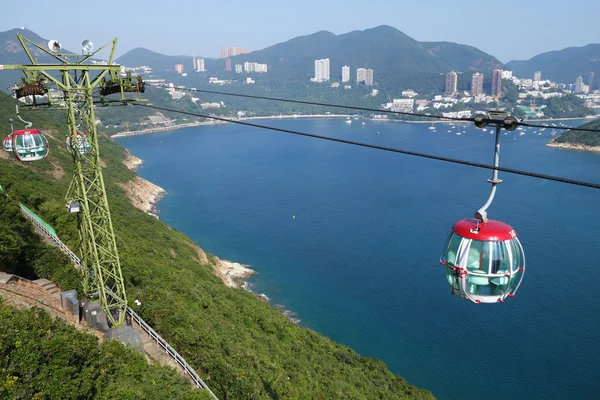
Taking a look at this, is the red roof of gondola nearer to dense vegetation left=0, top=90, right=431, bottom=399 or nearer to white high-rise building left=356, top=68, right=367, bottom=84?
dense vegetation left=0, top=90, right=431, bottom=399

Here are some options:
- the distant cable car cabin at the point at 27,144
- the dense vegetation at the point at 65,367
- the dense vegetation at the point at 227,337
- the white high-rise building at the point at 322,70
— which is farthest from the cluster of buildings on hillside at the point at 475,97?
the dense vegetation at the point at 65,367

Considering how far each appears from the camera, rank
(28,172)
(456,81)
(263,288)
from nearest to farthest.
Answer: (28,172), (263,288), (456,81)

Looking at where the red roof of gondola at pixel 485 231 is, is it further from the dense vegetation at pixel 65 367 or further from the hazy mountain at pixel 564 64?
the hazy mountain at pixel 564 64

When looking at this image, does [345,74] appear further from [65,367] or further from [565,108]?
[65,367]

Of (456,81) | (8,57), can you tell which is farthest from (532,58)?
(8,57)

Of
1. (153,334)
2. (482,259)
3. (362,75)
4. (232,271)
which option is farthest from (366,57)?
(482,259)

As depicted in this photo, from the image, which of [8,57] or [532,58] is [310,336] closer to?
[8,57]

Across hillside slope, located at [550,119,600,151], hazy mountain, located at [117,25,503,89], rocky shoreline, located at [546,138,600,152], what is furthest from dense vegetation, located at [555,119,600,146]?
hazy mountain, located at [117,25,503,89]
